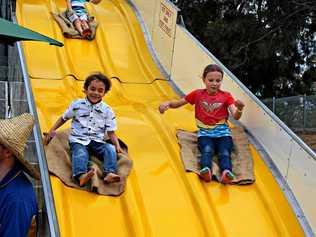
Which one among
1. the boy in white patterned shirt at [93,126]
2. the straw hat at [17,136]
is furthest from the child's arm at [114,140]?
the straw hat at [17,136]

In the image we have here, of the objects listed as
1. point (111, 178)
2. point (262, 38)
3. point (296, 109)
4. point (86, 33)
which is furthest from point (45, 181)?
point (262, 38)

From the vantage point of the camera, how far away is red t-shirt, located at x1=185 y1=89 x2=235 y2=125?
5.39m

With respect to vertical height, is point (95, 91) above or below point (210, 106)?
above

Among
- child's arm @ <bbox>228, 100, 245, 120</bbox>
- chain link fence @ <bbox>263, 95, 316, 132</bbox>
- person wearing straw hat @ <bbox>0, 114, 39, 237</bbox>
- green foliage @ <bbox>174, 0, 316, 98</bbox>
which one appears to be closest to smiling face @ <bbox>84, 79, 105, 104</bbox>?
child's arm @ <bbox>228, 100, 245, 120</bbox>

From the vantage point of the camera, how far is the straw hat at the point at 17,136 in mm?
2767

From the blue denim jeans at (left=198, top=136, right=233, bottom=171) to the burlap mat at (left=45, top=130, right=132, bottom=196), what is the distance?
66cm

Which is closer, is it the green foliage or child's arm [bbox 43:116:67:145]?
child's arm [bbox 43:116:67:145]

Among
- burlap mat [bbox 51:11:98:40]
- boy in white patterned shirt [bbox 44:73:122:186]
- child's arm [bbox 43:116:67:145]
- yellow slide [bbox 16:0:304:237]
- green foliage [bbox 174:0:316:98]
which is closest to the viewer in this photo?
yellow slide [bbox 16:0:304:237]

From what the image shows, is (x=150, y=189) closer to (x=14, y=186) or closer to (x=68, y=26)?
(x=14, y=186)

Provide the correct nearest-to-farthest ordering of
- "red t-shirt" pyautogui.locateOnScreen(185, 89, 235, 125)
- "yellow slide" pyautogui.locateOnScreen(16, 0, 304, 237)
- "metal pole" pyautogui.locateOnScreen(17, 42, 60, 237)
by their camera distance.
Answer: "metal pole" pyautogui.locateOnScreen(17, 42, 60, 237)
"yellow slide" pyautogui.locateOnScreen(16, 0, 304, 237)
"red t-shirt" pyautogui.locateOnScreen(185, 89, 235, 125)

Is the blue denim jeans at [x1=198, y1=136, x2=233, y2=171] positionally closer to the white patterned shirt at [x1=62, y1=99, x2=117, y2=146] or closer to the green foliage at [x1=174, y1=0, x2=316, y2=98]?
the white patterned shirt at [x1=62, y1=99, x2=117, y2=146]

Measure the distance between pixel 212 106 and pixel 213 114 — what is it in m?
0.09

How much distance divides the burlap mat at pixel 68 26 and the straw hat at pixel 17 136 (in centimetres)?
555

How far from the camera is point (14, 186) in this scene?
2.66 metres
